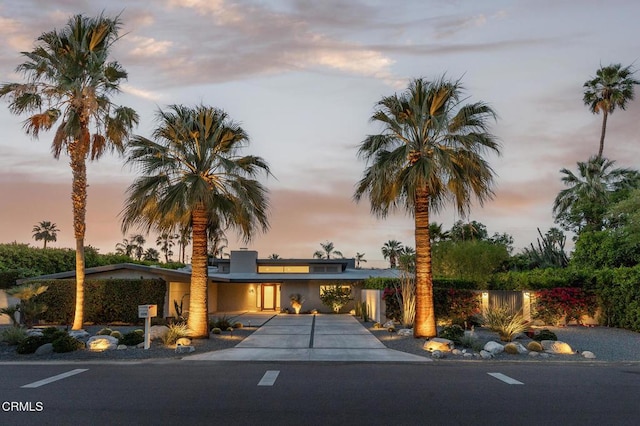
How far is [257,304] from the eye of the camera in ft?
125

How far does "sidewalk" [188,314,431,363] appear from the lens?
14.1 metres

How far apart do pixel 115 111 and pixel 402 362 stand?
1392cm

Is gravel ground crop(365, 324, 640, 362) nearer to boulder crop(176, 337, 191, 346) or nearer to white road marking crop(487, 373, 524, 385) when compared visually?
white road marking crop(487, 373, 524, 385)

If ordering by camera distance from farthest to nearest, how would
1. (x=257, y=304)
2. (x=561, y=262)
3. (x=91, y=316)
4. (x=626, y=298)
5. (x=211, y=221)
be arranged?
1. (x=257, y=304)
2. (x=561, y=262)
3. (x=91, y=316)
4. (x=626, y=298)
5. (x=211, y=221)

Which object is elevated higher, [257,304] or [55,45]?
[55,45]

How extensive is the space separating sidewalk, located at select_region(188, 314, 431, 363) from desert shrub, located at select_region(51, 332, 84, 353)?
10.9 ft

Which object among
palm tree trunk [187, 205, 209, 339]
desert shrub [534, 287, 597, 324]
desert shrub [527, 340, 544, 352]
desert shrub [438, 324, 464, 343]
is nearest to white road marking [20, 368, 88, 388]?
palm tree trunk [187, 205, 209, 339]

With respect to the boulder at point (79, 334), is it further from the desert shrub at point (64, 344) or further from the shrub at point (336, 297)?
the shrub at point (336, 297)

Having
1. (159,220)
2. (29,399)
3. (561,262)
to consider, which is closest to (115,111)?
(159,220)

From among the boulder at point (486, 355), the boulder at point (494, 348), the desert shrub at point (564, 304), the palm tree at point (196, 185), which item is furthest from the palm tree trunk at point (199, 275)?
the desert shrub at point (564, 304)

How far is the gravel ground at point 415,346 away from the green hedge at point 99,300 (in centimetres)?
272

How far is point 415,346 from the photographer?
52.7 feet

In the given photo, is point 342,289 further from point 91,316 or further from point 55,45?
point 55,45

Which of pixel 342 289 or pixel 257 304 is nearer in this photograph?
pixel 342 289
